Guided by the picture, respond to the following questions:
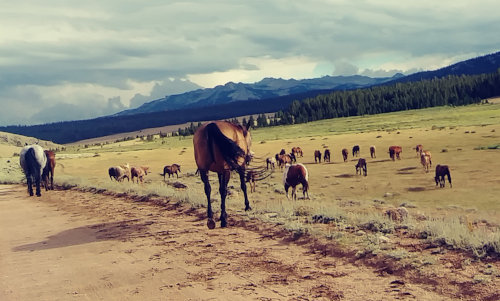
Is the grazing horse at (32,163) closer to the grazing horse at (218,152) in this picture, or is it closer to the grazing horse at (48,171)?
the grazing horse at (48,171)

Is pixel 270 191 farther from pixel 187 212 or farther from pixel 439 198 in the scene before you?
pixel 187 212

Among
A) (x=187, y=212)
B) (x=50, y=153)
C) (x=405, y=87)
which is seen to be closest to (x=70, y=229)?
(x=187, y=212)

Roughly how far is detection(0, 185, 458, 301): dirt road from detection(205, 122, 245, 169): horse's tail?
1.60m

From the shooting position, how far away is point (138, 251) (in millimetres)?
9297

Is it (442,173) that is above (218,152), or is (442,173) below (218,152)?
below

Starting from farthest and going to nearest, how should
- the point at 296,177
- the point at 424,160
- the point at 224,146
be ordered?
the point at 424,160
the point at 296,177
the point at 224,146

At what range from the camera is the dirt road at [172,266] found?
6.54 meters

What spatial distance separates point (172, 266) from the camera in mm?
8047

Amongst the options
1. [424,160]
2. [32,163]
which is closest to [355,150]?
[424,160]

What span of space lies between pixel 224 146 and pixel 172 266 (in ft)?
13.5

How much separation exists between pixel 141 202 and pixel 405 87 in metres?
165

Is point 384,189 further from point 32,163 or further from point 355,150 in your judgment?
point 355,150

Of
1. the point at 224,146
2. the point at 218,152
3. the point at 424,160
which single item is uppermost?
the point at 224,146

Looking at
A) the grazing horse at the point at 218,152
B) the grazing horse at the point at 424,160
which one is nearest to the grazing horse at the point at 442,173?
the grazing horse at the point at 424,160
